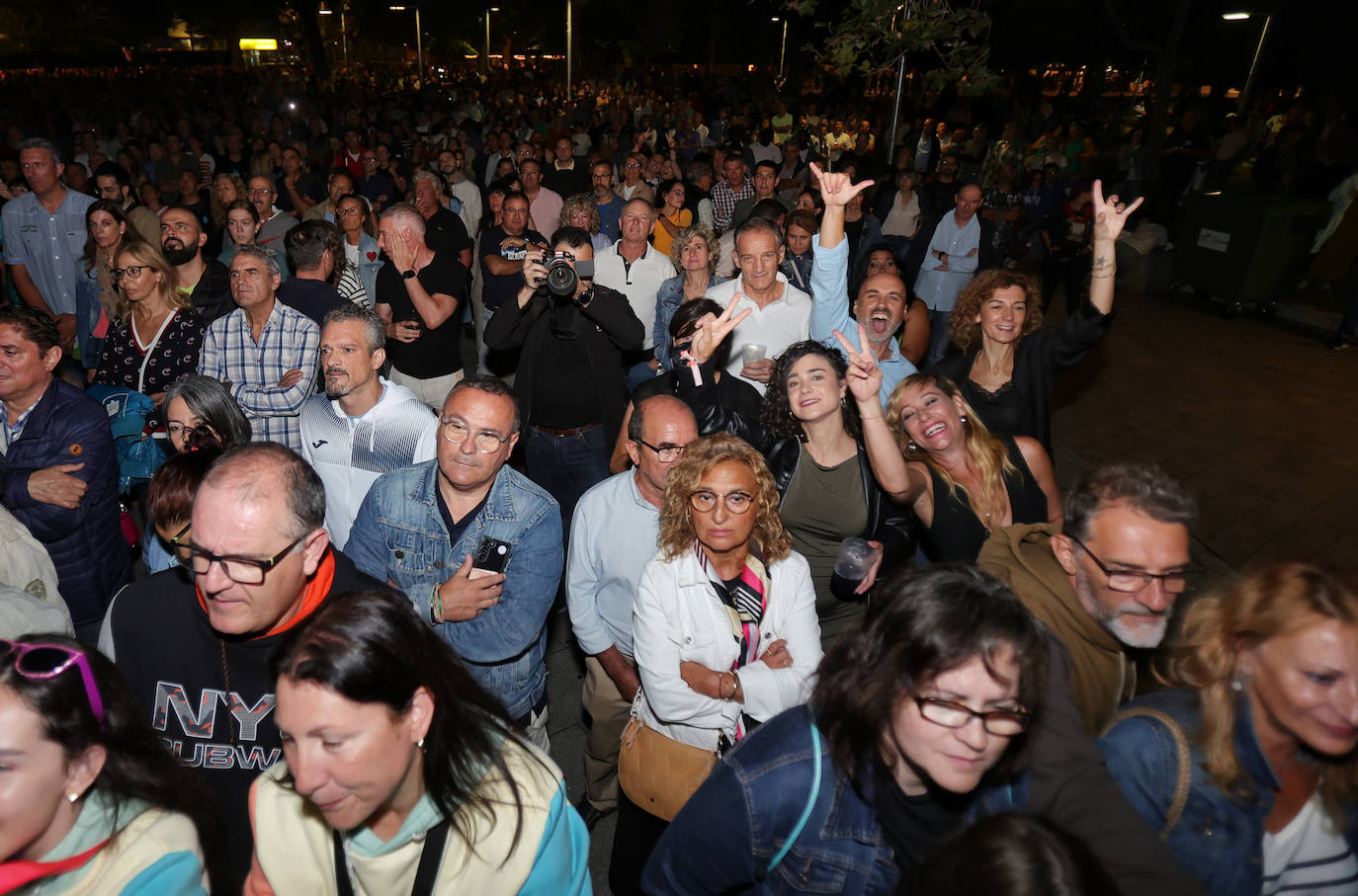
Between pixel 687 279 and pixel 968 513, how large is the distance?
2.98 m

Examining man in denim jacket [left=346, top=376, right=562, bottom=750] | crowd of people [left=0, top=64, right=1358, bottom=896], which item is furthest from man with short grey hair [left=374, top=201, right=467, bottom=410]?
man in denim jacket [left=346, top=376, right=562, bottom=750]

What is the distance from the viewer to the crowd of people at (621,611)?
5.51ft

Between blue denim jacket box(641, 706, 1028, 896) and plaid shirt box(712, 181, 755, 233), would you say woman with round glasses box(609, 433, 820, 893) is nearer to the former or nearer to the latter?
blue denim jacket box(641, 706, 1028, 896)

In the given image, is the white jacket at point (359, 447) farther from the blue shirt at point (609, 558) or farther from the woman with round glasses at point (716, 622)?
the woman with round glasses at point (716, 622)

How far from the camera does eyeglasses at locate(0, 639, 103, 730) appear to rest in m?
1.63

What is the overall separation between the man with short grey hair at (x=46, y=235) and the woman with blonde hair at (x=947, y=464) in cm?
595

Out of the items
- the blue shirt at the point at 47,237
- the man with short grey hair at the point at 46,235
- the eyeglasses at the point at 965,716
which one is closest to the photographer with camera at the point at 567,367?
the eyeglasses at the point at 965,716

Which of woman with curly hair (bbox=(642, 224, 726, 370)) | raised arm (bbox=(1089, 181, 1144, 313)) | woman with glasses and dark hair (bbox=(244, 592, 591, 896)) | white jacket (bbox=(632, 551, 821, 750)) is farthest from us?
woman with curly hair (bbox=(642, 224, 726, 370))

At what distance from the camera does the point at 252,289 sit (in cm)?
428

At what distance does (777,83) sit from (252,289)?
94.4ft

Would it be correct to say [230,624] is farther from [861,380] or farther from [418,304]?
[418,304]

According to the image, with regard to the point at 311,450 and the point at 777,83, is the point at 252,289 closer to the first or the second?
the point at 311,450

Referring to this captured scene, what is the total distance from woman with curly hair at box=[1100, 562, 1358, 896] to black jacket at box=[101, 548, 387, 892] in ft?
7.26

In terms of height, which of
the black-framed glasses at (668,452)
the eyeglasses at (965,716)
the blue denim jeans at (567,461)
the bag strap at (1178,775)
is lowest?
the blue denim jeans at (567,461)
